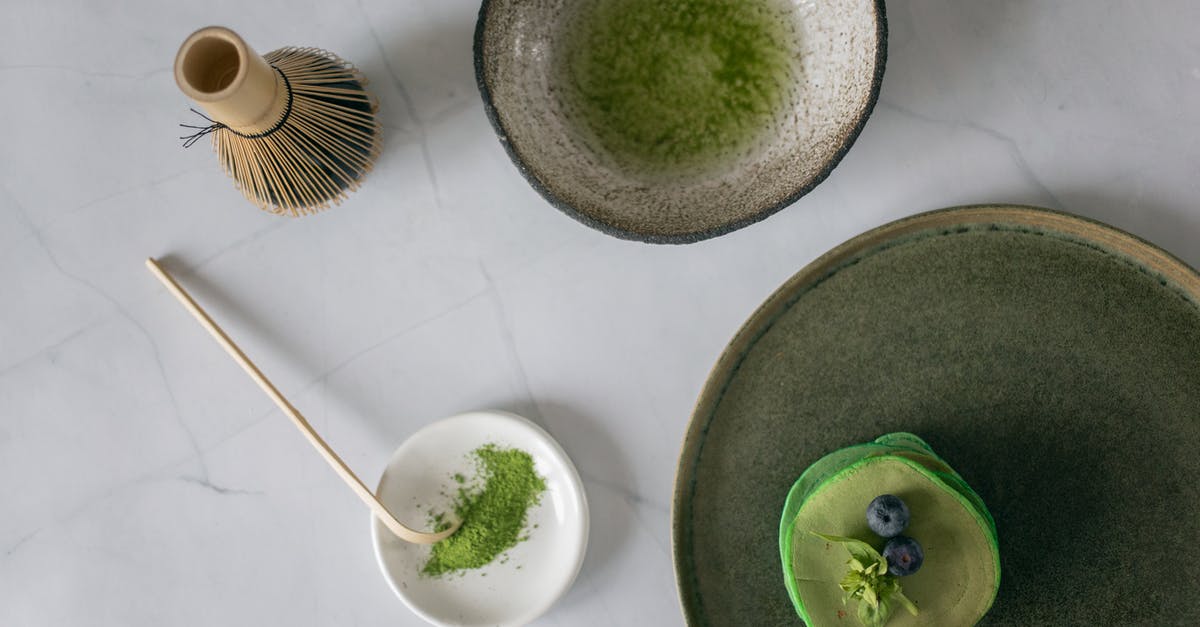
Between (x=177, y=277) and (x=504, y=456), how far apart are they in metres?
0.58

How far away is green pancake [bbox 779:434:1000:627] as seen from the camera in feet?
3.33

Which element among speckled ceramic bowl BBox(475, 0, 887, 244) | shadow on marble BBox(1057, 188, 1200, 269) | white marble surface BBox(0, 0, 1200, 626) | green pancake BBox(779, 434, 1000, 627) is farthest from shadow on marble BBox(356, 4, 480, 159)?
shadow on marble BBox(1057, 188, 1200, 269)

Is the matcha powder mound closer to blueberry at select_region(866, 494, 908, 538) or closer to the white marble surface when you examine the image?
the white marble surface

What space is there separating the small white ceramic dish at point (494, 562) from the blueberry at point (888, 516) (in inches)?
16.0

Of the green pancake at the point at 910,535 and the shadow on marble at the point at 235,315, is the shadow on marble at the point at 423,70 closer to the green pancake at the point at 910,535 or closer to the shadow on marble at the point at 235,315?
the shadow on marble at the point at 235,315

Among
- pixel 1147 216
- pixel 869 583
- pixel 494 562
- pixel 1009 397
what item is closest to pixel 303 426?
pixel 494 562

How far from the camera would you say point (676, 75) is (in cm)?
119

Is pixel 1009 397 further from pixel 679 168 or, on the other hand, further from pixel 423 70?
pixel 423 70

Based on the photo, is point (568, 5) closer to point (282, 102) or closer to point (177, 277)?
point (282, 102)

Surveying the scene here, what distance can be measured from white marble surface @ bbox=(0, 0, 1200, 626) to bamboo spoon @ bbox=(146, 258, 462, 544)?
0.04 m

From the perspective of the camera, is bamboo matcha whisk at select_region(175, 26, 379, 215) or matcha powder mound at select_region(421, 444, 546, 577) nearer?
bamboo matcha whisk at select_region(175, 26, 379, 215)

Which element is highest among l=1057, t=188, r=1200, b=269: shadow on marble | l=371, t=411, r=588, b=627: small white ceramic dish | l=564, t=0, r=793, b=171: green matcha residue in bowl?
l=1057, t=188, r=1200, b=269: shadow on marble

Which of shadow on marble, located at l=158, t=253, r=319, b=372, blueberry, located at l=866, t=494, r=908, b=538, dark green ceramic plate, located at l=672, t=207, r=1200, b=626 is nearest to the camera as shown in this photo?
blueberry, located at l=866, t=494, r=908, b=538

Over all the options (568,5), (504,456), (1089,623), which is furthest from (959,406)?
(568,5)
